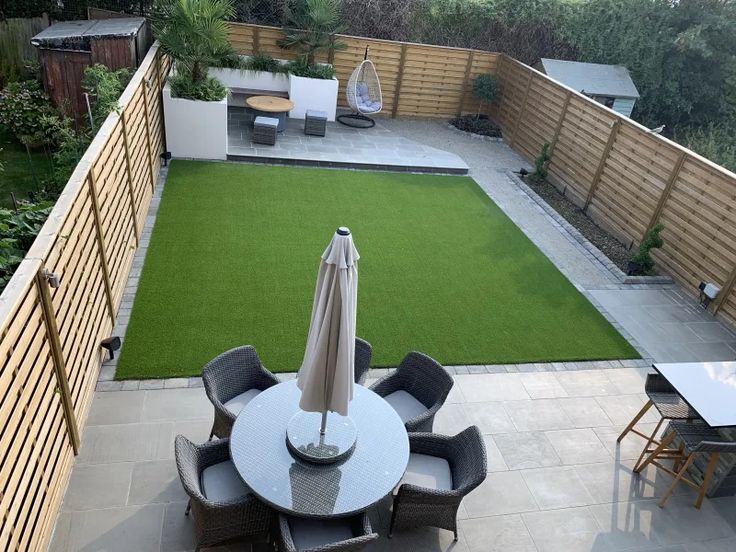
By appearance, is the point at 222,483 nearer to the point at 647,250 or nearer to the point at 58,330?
the point at 58,330

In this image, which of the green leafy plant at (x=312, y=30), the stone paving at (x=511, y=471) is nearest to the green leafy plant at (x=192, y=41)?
the green leafy plant at (x=312, y=30)

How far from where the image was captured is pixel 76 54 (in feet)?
33.0

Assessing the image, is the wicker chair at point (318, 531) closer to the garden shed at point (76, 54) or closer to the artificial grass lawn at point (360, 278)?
the artificial grass lawn at point (360, 278)

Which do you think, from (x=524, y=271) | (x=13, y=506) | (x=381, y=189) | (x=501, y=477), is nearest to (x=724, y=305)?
(x=524, y=271)

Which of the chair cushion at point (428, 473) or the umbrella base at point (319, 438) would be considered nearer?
the umbrella base at point (319, 438)

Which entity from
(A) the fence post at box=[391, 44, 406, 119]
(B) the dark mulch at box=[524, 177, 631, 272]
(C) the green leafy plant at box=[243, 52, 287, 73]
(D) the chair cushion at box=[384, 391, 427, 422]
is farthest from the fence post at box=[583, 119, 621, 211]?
(C) the green leafy plant at box=[243, 52, 287, 73]

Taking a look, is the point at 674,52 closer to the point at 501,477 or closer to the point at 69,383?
the point at 501,477

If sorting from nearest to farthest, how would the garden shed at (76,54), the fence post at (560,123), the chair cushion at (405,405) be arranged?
the chair cushion at (405,405), the garden shed at (76,54), the fence post at (560,123)

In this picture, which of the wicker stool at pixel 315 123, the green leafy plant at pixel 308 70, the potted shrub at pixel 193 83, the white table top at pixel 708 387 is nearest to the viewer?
the white table top at pixel 708 387

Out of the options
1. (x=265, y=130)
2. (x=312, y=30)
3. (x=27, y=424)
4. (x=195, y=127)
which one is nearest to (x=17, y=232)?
(x=27, y=424)

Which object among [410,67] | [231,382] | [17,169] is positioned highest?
[410,67]

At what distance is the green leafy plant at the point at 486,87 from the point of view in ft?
47.4

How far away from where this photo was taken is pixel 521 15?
16203 mm

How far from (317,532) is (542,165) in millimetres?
10080
